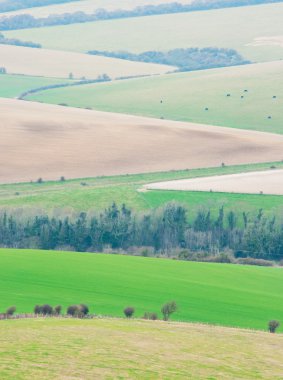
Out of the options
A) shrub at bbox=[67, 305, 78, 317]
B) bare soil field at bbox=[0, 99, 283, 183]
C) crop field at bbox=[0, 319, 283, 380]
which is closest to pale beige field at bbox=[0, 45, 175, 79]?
bare soil field at bbox=[0, 99, 283, 183]

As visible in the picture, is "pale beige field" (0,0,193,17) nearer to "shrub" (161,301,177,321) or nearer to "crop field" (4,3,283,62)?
"crop field" (4,3,283,62)

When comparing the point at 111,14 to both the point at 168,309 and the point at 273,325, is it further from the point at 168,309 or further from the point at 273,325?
the point at 273,325

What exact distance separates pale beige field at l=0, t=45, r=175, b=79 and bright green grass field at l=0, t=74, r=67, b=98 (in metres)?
2.96

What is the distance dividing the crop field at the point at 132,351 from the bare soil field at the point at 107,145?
1742 inches

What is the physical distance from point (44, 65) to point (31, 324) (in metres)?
109

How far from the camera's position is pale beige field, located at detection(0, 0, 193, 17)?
584 ft

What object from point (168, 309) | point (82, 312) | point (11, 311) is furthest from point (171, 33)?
point (11, 311)

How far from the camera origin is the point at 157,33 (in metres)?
168

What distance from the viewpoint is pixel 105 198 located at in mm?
74125

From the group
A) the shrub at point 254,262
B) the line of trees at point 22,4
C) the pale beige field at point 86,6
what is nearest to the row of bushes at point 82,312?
the shrub at point 254,262

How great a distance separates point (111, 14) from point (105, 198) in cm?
10667

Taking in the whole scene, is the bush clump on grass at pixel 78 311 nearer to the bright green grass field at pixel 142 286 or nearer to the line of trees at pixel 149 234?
the bright green grass field at pixel 142 286

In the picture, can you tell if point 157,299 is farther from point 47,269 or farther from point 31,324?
point 31,324

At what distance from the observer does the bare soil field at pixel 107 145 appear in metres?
85.8
